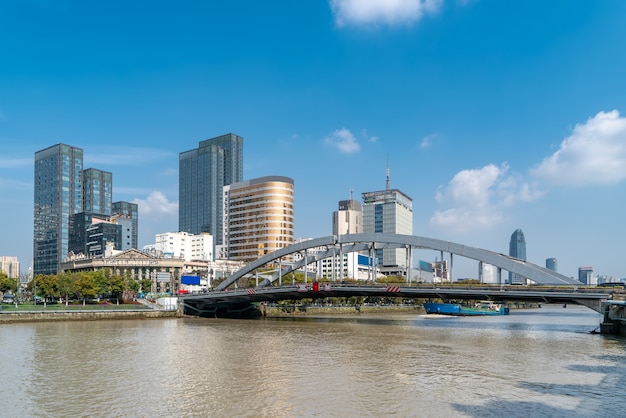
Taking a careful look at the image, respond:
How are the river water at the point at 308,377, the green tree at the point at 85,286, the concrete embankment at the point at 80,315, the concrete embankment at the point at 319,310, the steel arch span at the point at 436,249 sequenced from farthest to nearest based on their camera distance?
the concrete embankment at the point at 319,310 < the green tree at the point at 85,286 < the concrete embankment at the point at 80,315 < the steel arch span at the point at 436,249 < the river water at the point at 308,377

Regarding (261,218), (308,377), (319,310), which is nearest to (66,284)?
(319,310)

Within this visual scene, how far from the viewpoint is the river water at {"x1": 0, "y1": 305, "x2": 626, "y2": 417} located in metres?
21.5

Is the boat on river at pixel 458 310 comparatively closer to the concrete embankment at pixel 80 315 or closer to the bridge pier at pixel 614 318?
the concrete embankment at pixel 80 315

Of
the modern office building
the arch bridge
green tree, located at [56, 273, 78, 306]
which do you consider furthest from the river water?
the modern office building

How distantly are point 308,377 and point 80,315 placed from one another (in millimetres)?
52402

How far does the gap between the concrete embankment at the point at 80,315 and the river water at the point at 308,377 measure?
20.8 metres

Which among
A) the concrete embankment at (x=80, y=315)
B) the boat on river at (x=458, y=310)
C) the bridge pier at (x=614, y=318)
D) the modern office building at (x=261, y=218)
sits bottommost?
the boat on river at (x=458, y=310)

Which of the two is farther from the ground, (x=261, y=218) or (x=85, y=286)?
(x=261, y=218)

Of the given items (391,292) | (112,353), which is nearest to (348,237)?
(391,292)

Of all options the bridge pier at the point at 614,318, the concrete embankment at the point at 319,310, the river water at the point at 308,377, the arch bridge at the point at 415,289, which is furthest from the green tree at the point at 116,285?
the bridge pier at the point at 614,318

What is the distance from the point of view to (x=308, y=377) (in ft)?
93.1

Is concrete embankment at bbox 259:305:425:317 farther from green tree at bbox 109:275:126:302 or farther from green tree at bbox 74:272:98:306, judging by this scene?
green tree at bbox 74:272:98:306

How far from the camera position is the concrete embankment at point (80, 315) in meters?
65.6

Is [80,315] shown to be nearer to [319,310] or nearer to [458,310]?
[319,310]
